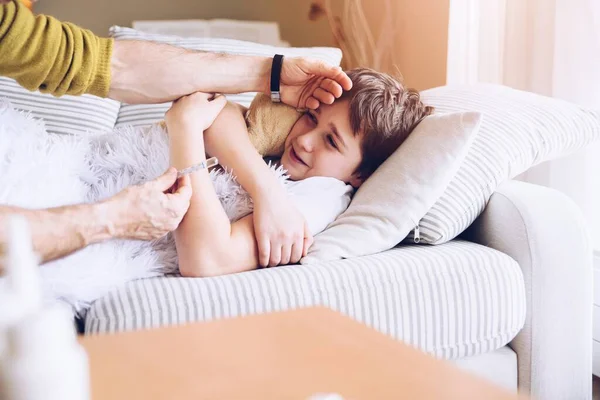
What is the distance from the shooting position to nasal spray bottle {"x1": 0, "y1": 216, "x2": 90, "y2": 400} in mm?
376

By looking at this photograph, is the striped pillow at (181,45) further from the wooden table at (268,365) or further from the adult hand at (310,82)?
the wooden table at (268,365)

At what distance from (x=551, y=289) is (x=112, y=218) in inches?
33.5

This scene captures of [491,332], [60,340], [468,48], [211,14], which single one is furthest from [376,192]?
[211,14]

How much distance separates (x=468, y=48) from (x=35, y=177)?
1.68 metres

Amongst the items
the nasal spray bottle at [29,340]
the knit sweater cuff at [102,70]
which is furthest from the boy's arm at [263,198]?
the nasal spray bottle at [29,340]

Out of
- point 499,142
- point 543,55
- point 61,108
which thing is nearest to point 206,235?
point 499,142

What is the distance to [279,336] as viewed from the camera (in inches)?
24.2

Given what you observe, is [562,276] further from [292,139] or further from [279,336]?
[279,336]

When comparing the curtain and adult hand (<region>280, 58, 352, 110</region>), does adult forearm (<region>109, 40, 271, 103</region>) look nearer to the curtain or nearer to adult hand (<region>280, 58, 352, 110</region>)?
adult hand (<region>280, 58, 352, 110</region>)

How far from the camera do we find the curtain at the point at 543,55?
6.13 ft

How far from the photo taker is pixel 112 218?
3.43 feet

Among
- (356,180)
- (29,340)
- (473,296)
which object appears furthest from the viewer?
(356,180)

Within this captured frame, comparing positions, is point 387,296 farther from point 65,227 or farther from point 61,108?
point 61,108

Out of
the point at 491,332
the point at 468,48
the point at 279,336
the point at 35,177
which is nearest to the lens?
the point at 279,336
